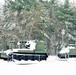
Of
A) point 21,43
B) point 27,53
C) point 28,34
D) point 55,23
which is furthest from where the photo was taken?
point 55,23

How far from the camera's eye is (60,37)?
3562 cm

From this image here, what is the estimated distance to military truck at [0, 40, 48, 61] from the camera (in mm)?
22016

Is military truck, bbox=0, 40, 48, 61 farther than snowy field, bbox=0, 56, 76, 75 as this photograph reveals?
Yes

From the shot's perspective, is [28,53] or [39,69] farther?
[28,53]

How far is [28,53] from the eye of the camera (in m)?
22.5

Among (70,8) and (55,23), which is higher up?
(70,8)

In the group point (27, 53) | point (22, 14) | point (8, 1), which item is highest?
point (8, 1)

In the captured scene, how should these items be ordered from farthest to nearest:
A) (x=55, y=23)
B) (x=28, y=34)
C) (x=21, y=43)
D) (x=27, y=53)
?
(x=55, y=23)
(x=28, y=34)
(x=21, y=43)
(x=27, y=53)

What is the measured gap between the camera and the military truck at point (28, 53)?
22016 mm

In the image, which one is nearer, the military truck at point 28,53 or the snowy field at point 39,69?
the snowy field at point 39,69

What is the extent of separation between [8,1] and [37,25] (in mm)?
7355

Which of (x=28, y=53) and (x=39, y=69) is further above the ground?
(x=28, y=53)

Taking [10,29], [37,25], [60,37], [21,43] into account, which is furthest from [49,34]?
[21,43]

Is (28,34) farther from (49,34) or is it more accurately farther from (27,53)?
(27,53)
